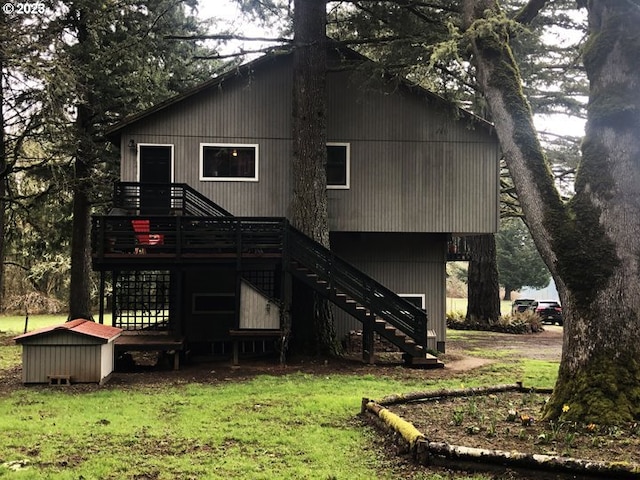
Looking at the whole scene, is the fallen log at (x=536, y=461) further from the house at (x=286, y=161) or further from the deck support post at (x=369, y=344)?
the house at (x=286, y=161)

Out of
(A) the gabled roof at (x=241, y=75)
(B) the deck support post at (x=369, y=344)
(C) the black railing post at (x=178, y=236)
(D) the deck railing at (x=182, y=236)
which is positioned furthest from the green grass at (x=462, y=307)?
(C) the black railing post at (x=178, y=236)

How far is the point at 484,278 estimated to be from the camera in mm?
29000

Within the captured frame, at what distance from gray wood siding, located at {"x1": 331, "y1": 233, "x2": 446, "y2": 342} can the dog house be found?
815 centimetres

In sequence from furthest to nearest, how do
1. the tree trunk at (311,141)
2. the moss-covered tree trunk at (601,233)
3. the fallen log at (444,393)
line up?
the tree trunk at (311,141) → the fallen log at (444,393) → the moss-covered tree trunk at (601,233)

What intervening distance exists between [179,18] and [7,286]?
82.4 ft

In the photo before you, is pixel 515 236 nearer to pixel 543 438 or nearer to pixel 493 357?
pixel 493 357

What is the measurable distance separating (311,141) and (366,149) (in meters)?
2.12

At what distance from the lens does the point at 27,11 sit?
18.1 m

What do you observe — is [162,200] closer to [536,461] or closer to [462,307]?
[536,461]

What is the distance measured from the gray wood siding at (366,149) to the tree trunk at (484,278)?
12.1 metres

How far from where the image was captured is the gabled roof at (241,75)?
53.4 ft

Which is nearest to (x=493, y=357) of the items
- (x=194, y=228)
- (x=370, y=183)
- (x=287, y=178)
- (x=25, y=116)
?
(x=370, y=183)

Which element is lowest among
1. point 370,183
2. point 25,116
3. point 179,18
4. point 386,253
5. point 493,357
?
point 493,357

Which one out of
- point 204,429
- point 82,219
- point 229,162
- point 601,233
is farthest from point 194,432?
point 82,219
